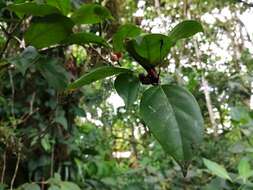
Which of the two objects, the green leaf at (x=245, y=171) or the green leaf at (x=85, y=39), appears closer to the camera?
the green leaf at (x=85, y=39)

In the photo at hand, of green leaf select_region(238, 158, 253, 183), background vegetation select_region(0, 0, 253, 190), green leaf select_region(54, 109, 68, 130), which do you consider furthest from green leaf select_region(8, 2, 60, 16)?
green leaf select_region(54, 109, 68, 130)

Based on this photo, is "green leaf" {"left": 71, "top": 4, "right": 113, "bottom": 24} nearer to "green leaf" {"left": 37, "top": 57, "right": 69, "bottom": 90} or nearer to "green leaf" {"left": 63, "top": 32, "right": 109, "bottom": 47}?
"green leaf" {"left": 63, "top": 32, "right": 109, "bottom": 47}

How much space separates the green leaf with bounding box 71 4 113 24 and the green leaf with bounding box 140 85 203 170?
15cm

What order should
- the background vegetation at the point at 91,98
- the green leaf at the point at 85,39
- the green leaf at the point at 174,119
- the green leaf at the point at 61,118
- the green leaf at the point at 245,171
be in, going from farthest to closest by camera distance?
the green leaf at the point at 61,118, the green leaf at the point at 245,171, the background vegetation at the point at 91,98, the green leaf at the point at 85,39, the green leaf at the point at 174,119

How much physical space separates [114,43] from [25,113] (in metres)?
1.75

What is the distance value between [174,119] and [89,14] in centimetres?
21

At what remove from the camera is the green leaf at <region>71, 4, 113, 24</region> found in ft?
1.98

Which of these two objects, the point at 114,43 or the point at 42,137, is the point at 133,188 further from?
the point at 114,43

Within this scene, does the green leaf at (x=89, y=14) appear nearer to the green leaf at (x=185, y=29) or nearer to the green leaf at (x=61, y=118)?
the green leaf at (x=185, y=29)

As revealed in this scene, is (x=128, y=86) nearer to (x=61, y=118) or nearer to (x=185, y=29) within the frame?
(x=185, y=29)

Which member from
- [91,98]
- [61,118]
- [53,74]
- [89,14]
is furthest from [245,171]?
[91,98]

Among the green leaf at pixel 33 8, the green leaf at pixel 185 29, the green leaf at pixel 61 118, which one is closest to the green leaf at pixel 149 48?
the green leaf at pixel 185 29

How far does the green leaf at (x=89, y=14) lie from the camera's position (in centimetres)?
60

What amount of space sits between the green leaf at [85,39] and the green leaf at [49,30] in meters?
0.01
